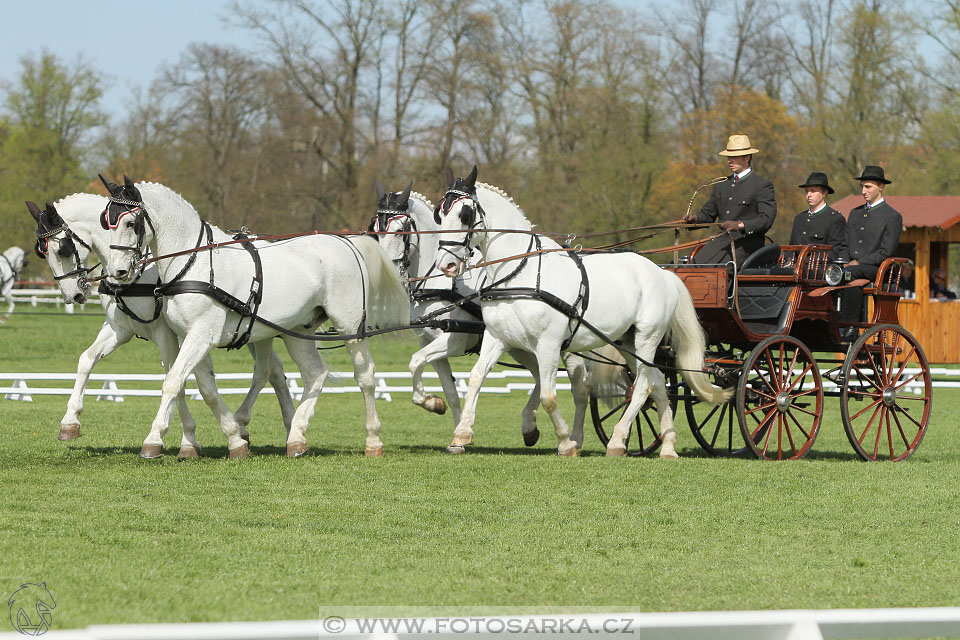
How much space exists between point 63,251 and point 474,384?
3297mm

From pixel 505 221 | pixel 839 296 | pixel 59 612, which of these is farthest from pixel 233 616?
pixel 839 296

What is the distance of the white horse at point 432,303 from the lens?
10.8 m

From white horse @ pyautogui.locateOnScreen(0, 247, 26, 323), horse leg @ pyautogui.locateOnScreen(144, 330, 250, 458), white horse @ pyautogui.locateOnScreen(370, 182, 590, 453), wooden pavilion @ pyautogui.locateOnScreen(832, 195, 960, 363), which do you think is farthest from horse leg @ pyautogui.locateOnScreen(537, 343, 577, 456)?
white horse @ pyautogui.locateOnScreen(0, 247, 26, 323)

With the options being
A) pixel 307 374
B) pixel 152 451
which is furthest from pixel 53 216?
pixel 307 374

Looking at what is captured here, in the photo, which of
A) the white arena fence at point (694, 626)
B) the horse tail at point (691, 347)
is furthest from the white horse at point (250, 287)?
the white arena fence at point (694, 626)

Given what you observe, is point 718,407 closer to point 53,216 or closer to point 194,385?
point 53,216

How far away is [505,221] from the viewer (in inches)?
392

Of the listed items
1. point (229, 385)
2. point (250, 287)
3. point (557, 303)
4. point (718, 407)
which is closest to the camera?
point (250, 287)

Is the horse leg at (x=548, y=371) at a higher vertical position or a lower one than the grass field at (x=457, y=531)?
higher

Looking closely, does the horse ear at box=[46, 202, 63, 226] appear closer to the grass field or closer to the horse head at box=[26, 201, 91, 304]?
the horse head at box=[26, 201, 91, 304]

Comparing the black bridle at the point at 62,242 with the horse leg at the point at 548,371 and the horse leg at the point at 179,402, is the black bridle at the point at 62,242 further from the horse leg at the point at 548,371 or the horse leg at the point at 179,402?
the horse leg at the point at 548,371

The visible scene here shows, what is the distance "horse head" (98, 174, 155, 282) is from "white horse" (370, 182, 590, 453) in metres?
2.37

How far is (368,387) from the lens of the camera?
10273 millimetres

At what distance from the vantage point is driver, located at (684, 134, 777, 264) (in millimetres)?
10734
